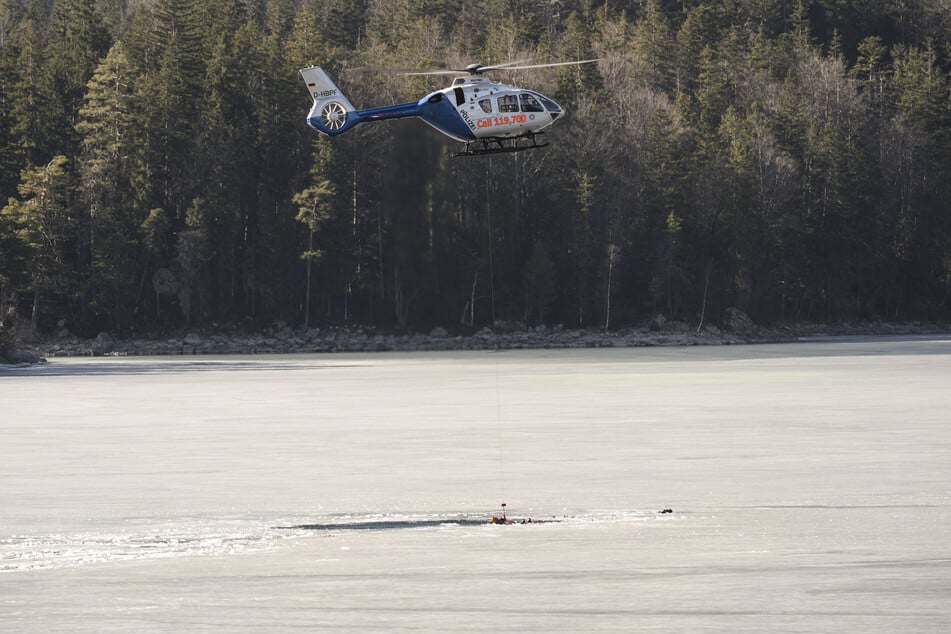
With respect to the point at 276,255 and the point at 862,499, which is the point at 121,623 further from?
the point at 276,255

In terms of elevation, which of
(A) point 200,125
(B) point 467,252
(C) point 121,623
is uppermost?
(A) point 200,125

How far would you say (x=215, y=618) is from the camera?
14.7 meters

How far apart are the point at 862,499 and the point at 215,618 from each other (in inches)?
442

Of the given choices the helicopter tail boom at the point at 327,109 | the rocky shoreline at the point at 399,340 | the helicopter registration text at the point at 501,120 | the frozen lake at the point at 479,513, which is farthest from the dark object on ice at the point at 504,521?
the rocky shoreline at the point at 399,340

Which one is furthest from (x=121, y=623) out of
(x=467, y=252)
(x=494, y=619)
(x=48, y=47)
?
(x=48, y=47)

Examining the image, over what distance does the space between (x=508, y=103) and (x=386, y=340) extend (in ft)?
175

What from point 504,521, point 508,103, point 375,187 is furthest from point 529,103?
point 375,187

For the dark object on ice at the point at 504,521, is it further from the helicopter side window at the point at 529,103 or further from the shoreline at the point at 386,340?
the shoreline at the point at 386,340

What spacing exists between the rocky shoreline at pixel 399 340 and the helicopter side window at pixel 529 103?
157ft

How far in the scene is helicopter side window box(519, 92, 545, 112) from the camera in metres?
40.4

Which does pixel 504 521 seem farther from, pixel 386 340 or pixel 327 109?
pixel 386 340

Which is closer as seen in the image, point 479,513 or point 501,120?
point 479,513

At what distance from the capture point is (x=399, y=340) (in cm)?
9112

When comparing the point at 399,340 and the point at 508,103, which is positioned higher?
the point at 508,103
